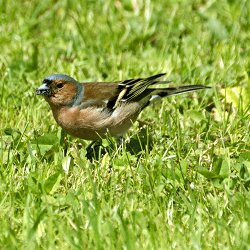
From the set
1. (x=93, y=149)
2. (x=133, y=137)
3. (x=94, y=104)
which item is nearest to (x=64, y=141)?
(x=93, y=149)

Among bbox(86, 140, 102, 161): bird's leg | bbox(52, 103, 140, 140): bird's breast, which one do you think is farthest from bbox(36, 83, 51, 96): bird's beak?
bbox(86, 140, 102, 161): bird's leg

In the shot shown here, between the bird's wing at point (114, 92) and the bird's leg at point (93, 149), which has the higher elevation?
the bird's wing at point (114, 92)

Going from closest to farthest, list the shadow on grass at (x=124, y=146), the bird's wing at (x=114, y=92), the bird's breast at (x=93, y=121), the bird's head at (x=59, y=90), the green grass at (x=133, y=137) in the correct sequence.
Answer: the green grass at (x=133, y=137) → the shadow on grass at (x=124, y=146) → the bird's breast at (x=93, y=121) → the bird's head at (x=59, y=90) → the bird's wing at (x=114, y=92)

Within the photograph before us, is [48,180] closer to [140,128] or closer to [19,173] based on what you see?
[19,173]

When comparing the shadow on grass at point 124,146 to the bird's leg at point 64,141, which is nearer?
the shadow on grass at point 124,146

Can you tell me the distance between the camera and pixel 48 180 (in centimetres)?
468

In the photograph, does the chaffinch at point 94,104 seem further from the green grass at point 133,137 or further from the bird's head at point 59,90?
the green grass at point 133,137

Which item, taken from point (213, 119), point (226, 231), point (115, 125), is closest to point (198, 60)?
point (213, 119)

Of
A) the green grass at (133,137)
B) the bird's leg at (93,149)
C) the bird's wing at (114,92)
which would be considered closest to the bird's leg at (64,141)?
the green grass at (133,137)

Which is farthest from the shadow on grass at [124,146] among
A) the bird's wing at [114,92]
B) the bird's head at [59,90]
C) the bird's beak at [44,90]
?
the bird's beak at [44,90]

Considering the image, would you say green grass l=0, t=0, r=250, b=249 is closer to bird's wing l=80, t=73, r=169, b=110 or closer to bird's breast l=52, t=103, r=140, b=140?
bird's breast l=52, t=103, r=140, b=140

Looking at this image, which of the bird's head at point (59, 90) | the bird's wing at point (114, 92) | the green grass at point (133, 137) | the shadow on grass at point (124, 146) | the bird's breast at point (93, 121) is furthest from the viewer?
the bird's wing at point (114, 92)

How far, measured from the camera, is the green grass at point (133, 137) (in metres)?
4.07

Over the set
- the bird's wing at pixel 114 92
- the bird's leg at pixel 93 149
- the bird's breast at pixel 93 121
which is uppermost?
the bird's wing at pixel 114 92
